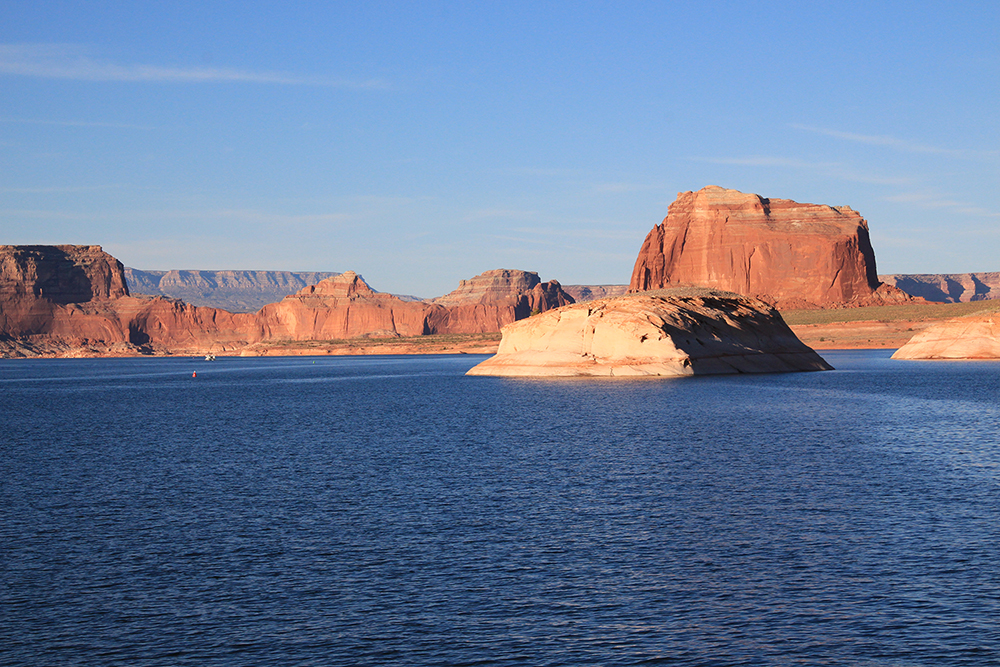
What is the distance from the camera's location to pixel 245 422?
53.3 meters

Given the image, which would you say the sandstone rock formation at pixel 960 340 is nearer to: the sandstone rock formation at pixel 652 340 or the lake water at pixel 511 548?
the sandstone rock formation at pixel 652 340

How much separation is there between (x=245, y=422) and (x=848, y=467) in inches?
1371

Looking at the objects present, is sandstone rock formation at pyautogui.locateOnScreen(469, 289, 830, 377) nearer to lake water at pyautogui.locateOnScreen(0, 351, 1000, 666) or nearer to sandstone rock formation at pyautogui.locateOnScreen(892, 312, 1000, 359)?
sandstone rock formation at pyautogui.locateOnScreen(892, 312, 1000, 359)

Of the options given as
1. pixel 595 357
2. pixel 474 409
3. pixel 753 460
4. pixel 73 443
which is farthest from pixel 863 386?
pixel 73 443

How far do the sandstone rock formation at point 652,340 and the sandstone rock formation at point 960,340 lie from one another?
26777 mm

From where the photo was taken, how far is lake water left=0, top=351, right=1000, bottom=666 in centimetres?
1359

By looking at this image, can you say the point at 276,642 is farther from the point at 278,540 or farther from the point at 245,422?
the point at 245,422

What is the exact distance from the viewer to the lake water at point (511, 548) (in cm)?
1359

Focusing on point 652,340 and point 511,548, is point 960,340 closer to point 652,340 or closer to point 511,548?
point 652,340

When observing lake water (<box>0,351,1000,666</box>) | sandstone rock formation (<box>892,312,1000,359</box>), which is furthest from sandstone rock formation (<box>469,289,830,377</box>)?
lake water (<box>0,351,1000,666</box>)

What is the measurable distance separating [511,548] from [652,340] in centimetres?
6761

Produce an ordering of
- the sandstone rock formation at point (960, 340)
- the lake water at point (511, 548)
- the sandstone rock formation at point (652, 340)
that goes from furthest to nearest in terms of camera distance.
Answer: the sandstone rock formation at point (960, 340) < the sandstone rock formation at point (652, 340) < the lake water at point (511, 548)

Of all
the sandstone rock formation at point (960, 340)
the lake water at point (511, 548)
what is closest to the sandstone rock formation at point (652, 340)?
the sandstone rock formation at point (960, 340)

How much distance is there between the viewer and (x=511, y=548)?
62.8ft
